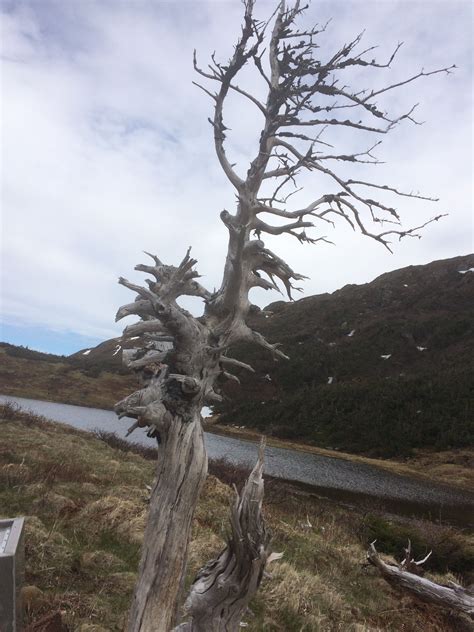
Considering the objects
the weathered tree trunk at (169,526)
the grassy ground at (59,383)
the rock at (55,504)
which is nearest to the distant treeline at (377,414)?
the grassy ground at (59,383)

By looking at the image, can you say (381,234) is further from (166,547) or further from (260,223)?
(166,547)

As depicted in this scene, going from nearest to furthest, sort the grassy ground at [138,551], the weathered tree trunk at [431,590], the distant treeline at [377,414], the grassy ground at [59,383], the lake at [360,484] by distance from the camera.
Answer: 1. the weathered tree trunk at [431,590]
2. the grassy ground at [138,551]
3. the lake at [360,484]
4. the distant treeline at [377,414]
5. the grassy ground at [59,383]

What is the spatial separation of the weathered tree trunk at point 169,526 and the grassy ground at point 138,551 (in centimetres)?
116

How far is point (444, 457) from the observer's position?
4481 centimetres

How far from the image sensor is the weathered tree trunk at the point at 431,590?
7086 millimetres

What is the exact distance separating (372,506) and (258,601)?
1767 cm

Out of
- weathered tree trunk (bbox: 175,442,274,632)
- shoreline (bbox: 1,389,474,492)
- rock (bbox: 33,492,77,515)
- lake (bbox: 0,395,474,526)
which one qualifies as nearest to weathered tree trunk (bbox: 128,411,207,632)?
weathered tree trunk (bbox: 175,442,274,632)

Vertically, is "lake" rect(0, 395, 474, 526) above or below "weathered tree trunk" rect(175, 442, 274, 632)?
below

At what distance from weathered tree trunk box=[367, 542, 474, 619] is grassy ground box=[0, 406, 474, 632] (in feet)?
3.19

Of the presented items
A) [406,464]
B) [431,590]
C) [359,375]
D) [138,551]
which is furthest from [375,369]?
[431,590]

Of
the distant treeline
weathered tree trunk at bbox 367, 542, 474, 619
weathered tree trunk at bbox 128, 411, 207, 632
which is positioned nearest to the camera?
weathered tree trunk at bbox 128, 411, 207, 632

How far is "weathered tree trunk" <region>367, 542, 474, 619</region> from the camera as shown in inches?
279

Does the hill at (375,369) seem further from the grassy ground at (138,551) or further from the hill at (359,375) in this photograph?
the grassy ground at (138,551)

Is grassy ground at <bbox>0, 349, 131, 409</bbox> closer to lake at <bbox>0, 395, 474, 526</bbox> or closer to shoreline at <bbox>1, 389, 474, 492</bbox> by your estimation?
shoreline at <bbox>1, 389, 474, 492</bbox>
